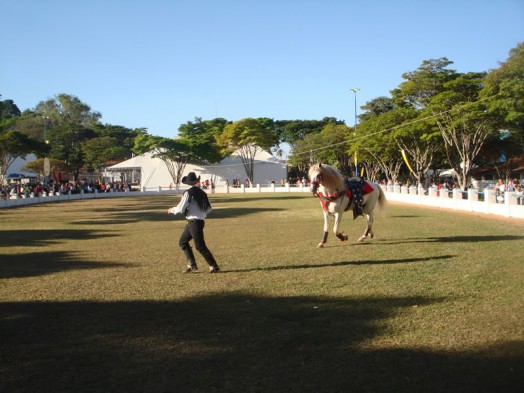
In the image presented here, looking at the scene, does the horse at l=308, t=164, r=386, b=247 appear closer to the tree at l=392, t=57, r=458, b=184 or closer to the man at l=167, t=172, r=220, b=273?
the man at l=167, t=172, r=220, b=273

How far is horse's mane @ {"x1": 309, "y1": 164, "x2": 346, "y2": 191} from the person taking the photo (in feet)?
35.9

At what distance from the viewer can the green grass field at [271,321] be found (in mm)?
4125

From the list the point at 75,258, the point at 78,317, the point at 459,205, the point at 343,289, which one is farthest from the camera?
the point at 459,205

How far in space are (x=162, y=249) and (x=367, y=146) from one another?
33451mm

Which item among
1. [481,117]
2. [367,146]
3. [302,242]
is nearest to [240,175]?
[367,146]

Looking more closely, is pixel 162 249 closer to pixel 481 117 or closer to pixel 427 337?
pixel 427 337

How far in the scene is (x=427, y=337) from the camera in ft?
16.3

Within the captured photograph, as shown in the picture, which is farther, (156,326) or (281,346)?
(156,326)

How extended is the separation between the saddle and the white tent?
58.5m

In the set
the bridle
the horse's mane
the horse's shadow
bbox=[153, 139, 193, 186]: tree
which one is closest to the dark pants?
the horse's shadow

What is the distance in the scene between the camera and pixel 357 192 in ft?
39.0

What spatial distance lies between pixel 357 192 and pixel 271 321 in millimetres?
6773

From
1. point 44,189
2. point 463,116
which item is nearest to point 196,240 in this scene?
point 463,116

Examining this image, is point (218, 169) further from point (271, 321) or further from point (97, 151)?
point (271, 321)
